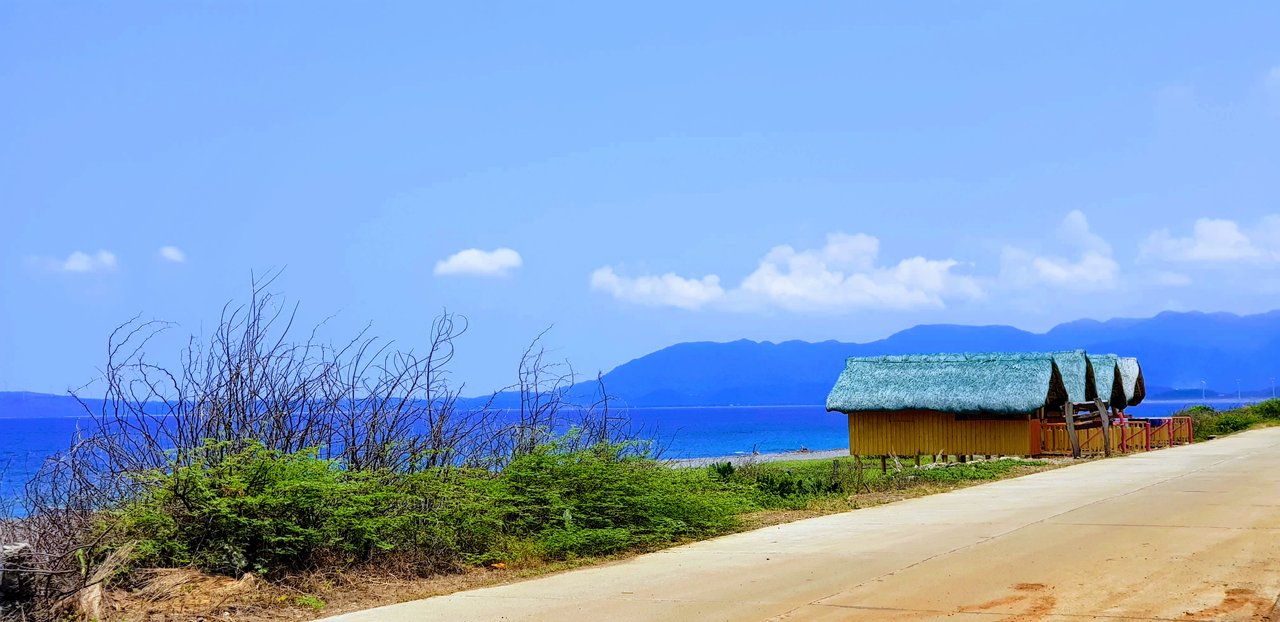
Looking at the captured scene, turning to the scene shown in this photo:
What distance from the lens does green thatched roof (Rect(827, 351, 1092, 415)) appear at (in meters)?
33.5

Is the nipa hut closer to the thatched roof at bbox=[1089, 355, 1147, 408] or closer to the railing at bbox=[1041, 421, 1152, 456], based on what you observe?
the railing at bbox=[1041, 421, 1152, 456]

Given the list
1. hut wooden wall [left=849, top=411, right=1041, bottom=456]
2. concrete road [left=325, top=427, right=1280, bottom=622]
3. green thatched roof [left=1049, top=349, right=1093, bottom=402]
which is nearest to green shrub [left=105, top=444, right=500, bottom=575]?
concrete road [left=325, top=427, right=1280, bottom=622]

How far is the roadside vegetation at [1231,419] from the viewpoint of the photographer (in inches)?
1767

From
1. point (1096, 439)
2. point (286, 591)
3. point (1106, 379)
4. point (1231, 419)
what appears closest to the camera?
point (286, 591)

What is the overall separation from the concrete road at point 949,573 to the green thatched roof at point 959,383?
53.1 feet

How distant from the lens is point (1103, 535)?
526 inches

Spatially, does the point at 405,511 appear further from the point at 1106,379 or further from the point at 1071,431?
the point at 1106,379

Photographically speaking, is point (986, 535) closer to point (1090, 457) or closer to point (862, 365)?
point (1090, 457)

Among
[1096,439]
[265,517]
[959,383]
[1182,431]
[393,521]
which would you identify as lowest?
[393,521]

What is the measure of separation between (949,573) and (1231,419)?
42.3 meters

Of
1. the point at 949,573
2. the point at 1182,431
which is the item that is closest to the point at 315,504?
the point at 949,573

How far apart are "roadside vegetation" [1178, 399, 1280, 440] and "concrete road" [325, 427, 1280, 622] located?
98.8ft

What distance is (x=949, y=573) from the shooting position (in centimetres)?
1081

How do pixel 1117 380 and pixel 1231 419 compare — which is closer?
pixel 1117 380
